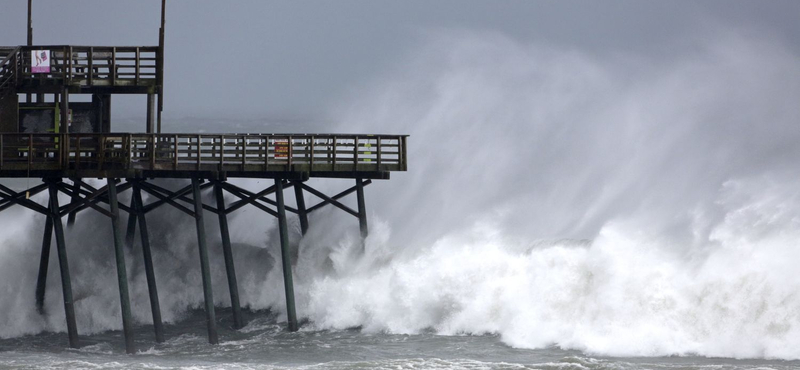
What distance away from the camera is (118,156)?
33000mm

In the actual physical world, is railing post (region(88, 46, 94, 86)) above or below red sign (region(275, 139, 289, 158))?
above

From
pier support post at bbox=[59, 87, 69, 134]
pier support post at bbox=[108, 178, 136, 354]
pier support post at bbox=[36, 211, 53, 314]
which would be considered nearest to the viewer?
pier support post at bbox=[108, 178, 136, 354]

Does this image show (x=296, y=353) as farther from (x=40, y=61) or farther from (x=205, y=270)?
(x=40, y=61)

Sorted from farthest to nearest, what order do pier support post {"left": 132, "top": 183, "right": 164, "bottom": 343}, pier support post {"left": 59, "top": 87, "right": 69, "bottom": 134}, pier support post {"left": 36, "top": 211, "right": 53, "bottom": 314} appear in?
pier support post {"left": 36, "top": 211, "right": 53, "bottom": 314} → pier support post {"left": 132, "top": 183, "right": 164, "bottom": 343} → pier support post {"left": 59, "top": 87, "right": 69, "bottom": 134}

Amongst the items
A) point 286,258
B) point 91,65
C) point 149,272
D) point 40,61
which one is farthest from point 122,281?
point 40,61

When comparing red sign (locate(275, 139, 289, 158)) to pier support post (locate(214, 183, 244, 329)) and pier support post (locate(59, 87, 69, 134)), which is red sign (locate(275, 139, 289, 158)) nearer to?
pier support post (locate(214, 183, 244, 329))

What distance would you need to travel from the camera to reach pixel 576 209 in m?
44.5

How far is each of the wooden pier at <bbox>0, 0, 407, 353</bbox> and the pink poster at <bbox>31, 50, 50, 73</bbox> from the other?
1.0 inches

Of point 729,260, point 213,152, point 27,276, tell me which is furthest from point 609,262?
point 27,276

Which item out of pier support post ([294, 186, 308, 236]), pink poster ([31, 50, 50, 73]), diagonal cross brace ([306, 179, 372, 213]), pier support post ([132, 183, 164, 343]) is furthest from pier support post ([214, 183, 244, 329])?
pink poster ([31, 50, 50, 73])

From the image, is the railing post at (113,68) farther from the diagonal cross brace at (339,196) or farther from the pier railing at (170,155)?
the diagonal cross brace at (339,196)

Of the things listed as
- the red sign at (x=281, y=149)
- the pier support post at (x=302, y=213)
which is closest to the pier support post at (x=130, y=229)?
the pier support post at (x=302, y=213)

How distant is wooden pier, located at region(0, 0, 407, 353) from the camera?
32438 mm

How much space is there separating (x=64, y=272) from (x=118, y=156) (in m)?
3.26
